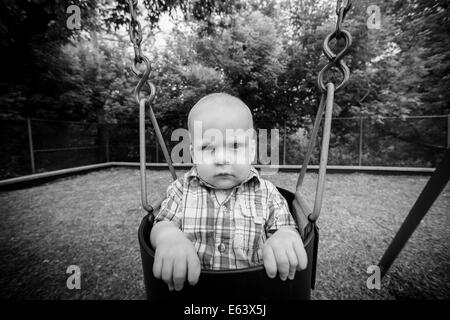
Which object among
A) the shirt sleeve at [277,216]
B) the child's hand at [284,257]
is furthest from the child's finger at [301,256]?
the shirt sleeve at [277,216]

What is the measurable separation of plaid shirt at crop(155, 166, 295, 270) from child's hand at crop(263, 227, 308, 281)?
0.86 feet

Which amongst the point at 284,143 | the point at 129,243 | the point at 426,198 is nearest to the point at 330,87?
the point at 426,198

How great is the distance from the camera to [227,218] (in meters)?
0.95

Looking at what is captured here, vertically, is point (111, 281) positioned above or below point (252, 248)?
below

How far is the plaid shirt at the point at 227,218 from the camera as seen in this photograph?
89 cm

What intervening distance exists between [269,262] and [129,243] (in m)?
1.95

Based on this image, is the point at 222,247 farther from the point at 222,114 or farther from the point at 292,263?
the point at 222,114

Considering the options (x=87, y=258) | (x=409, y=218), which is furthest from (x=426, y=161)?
(x=87, y=258)

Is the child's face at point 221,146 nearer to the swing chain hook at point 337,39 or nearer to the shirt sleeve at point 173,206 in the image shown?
the shirt sleeve at point 173,206

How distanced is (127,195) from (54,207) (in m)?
0.95

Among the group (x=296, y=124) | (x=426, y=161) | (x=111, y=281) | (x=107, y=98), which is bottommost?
(x=111, y=281)

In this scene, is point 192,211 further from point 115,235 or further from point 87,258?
point 115,235

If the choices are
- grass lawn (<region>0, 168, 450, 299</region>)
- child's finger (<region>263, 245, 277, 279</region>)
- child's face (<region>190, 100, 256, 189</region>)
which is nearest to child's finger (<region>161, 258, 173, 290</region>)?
child's finger (<region>263, 245, 277, 279</region>)

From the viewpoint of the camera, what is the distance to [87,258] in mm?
1940
